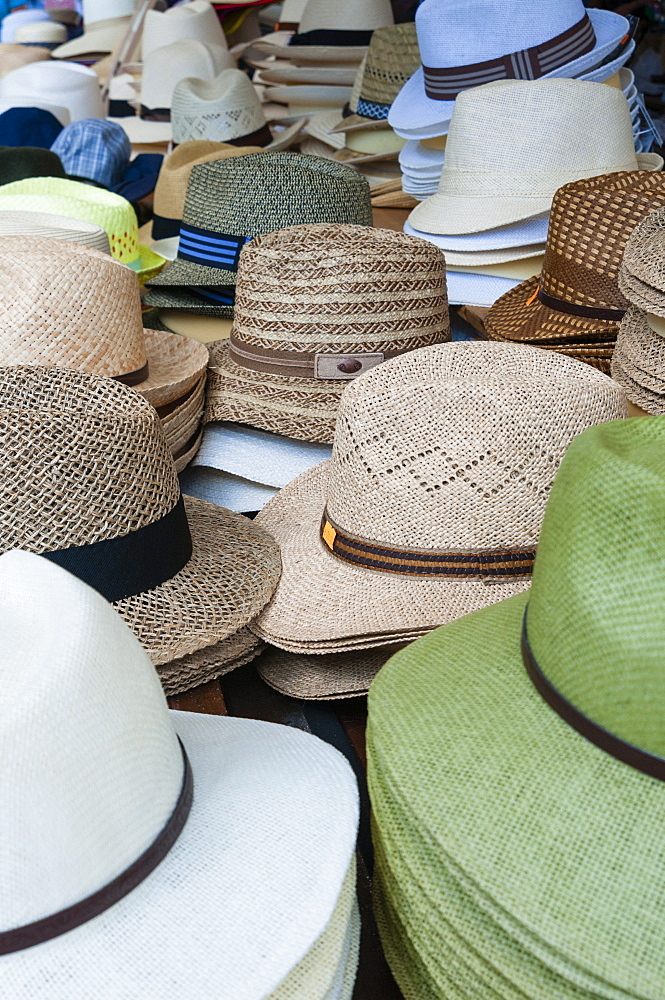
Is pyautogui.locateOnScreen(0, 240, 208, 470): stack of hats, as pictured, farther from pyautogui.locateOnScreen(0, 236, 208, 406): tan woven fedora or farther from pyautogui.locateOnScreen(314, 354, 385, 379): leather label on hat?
pyautogui.locateOnScreen(314, 354, 385, 379): leather label on hat

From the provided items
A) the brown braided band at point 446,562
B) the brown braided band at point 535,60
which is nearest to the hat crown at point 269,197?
the brown braided band at point 535,60

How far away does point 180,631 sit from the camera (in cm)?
142

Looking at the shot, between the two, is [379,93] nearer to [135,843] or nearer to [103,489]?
[103,489]

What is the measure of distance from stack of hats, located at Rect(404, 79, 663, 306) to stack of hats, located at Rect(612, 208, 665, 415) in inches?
27.5

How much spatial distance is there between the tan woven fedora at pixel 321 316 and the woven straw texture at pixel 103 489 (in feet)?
1.42

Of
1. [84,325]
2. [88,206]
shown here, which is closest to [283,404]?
[84,325]

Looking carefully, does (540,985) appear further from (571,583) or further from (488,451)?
(488,451)

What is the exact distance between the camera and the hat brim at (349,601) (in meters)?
1.40

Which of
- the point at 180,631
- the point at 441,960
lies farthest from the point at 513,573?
the point at 441,960

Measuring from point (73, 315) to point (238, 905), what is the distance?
1.21m

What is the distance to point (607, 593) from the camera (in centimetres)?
85

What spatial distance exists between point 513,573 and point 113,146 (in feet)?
11.2

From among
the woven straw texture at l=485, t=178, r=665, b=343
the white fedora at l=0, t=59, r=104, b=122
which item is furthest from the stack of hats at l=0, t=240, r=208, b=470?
the white fedora at l=0, t=59, r=104, b=122

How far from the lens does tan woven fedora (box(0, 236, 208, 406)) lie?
1.73 metres
